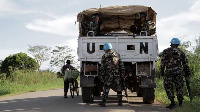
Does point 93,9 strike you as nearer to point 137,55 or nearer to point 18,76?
point 137,55

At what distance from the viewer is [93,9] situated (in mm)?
12758

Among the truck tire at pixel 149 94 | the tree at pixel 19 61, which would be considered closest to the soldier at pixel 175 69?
the truck tire at pixel 149 94

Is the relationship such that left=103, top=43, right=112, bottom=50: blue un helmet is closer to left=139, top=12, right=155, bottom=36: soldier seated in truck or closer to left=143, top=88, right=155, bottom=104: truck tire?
left=139, top=12, right=155, bottom=36: soldier seated in truck

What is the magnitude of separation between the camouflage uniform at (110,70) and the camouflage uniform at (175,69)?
1.54 metres

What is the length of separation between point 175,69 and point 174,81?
39 centimetres

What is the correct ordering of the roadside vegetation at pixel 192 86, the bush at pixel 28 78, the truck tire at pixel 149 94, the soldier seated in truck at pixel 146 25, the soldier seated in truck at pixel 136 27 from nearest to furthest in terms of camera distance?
the roadside vegetation at pixel 192 86
the truck tire at pixel 149 94
the soldier seated in truck at pixel 146 25
the soldier seated in truck at pixel 136 27
the bush at pixel 28 78

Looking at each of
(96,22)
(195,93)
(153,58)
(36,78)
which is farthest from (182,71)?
(36,78)

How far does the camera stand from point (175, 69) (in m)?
10.3

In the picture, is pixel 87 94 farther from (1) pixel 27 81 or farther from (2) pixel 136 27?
(1) pixel 27 81

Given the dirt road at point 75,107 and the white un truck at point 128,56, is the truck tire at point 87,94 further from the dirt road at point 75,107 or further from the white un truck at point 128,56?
the dirt road at point 75,107

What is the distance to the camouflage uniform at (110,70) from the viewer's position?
10.7m

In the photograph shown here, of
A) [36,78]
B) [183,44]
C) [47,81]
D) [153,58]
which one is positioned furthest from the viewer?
[47,81]

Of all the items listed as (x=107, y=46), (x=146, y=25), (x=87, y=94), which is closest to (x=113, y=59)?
(x=107, y=46)

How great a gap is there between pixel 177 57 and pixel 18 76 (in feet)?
69.7
